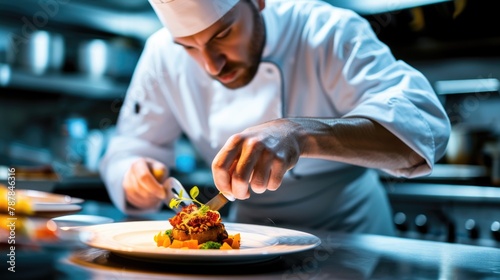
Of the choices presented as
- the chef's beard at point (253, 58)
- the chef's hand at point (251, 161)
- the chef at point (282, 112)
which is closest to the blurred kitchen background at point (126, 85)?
the chef at point (282, 112)

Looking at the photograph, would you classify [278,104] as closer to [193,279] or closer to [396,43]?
[193,279]

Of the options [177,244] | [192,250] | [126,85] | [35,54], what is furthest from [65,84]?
[192,250]

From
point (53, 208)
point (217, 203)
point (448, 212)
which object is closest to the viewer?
point (217, 203)

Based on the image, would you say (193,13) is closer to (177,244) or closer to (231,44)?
(231,44)

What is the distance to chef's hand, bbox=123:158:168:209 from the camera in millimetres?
1402

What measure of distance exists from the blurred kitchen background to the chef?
490 mm

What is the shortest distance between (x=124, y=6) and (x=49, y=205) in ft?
9.12

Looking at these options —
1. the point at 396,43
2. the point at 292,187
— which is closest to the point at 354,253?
the point at 292,187

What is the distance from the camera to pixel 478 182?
2883mm

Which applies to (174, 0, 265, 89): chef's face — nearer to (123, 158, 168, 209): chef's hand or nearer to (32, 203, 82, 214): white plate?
(123, 158, 168, 209): chef's hand

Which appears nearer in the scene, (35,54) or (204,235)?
(204,235)

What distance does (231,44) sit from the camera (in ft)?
4.47

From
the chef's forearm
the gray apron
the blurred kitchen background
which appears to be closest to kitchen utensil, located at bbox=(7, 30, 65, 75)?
the blurred kitchen background

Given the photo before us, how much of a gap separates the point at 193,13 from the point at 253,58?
0.78ft
